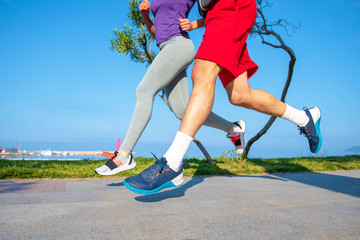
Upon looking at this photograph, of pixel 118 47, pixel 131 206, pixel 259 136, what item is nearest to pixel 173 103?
pixel 131 206

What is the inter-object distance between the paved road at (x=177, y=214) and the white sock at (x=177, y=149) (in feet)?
0.91

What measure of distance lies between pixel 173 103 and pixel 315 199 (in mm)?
1609

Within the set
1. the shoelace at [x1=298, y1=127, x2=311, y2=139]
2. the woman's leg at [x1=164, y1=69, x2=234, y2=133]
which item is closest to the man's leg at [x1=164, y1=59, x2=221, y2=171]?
the woman's leg at [x1=164, y1=69, x2=234, y2=133]

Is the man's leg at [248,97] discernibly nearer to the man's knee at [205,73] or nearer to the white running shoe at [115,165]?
the man's knee at [205,73]

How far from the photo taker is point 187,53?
2705mm

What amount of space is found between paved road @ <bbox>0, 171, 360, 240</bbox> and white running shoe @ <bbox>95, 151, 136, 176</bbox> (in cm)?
17

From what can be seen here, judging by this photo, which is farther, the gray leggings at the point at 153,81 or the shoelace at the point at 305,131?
the shoelace at the point at 305,131

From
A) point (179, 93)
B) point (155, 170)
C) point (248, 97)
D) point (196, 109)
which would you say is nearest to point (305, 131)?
point (248, 97)

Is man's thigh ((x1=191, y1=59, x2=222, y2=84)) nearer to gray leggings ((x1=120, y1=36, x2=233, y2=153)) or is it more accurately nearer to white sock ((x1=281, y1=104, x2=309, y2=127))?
gray leggings ((x1=120, y1=36, x2=233, y2=153))

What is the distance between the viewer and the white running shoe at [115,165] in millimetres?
2504

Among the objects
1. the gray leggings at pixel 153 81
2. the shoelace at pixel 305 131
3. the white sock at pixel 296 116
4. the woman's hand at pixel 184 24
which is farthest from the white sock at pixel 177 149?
the shoelace at pixel 305 131

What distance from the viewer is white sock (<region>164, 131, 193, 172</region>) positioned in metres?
1.93

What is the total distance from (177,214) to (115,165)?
1078 mm

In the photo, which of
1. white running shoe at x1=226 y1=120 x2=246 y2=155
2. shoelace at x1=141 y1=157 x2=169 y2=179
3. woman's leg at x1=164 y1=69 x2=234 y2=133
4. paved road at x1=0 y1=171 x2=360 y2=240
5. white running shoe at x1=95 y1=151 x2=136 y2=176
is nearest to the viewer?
paved road at x1=0 y1=171 x2=360 y2=240
